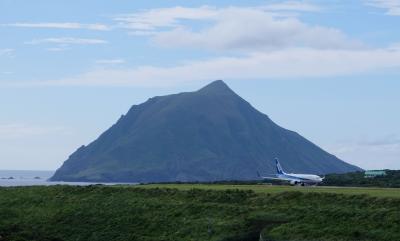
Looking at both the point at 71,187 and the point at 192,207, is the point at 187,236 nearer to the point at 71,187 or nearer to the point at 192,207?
the point at 192,207

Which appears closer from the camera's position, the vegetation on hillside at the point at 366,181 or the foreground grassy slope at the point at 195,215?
the foreground grassy slope at the point at 195,215

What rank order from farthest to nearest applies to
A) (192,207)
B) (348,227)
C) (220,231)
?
(192,207) < (220,231) < (348,227)

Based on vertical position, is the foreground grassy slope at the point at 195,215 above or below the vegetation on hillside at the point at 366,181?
below

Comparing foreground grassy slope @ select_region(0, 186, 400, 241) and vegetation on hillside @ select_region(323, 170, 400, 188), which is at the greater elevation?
vegetation on hillside @ select_region(323, 170, 400, 188)

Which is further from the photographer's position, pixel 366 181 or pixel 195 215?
pixel 366 181

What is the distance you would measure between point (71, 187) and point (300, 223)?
109 ft

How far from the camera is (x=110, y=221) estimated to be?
6931 centimetres

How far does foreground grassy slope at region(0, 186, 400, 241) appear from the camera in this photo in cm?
5844

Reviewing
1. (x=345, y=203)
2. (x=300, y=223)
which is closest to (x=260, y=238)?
(x=300, y=223)

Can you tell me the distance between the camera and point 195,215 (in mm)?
66688

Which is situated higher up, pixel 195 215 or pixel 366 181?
pixel 366 181

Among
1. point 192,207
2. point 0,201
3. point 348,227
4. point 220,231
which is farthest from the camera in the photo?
point 0,201

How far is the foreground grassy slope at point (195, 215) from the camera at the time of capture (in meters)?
58.4

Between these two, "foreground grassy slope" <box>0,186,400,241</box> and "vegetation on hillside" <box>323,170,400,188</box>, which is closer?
"foreground grassy slope" <box>0,186,400,241</box>
